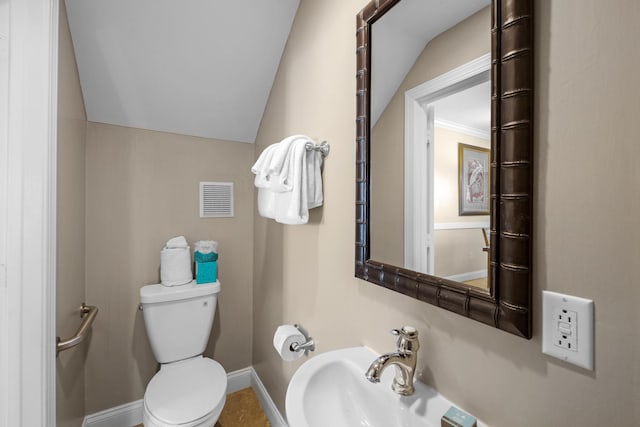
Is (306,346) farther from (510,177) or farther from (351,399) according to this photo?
(510,177)

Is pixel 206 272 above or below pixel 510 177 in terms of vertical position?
below

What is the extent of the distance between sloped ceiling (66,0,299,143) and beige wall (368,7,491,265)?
1053mm

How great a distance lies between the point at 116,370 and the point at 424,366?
1.87 meters

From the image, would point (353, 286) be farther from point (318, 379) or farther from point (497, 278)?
point (497, 278)

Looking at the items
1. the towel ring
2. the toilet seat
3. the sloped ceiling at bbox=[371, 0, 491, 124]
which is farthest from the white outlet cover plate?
the toilet seat

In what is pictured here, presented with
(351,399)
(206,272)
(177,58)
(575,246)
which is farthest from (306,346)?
(177,58)

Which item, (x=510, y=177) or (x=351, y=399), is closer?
(x=510, y=177)

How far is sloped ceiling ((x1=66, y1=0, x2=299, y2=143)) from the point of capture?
1.38 meters

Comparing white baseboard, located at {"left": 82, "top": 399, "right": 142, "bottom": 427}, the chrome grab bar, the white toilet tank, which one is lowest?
white baseboard, located at {"left": 82, "top": 399, "right": 142, "bottom": 427}

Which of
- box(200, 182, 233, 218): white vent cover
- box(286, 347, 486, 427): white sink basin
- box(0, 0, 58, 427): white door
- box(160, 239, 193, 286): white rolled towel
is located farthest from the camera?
box(200, 182, 233, 218): white vent cover

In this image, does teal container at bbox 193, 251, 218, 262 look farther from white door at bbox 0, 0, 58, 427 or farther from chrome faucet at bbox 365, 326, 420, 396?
chrome faucet at bbox 365, 326, 420, 396

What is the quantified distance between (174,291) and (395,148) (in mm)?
1483

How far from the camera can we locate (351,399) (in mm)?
905

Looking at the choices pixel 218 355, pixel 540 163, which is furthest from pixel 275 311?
pixel 540 163
